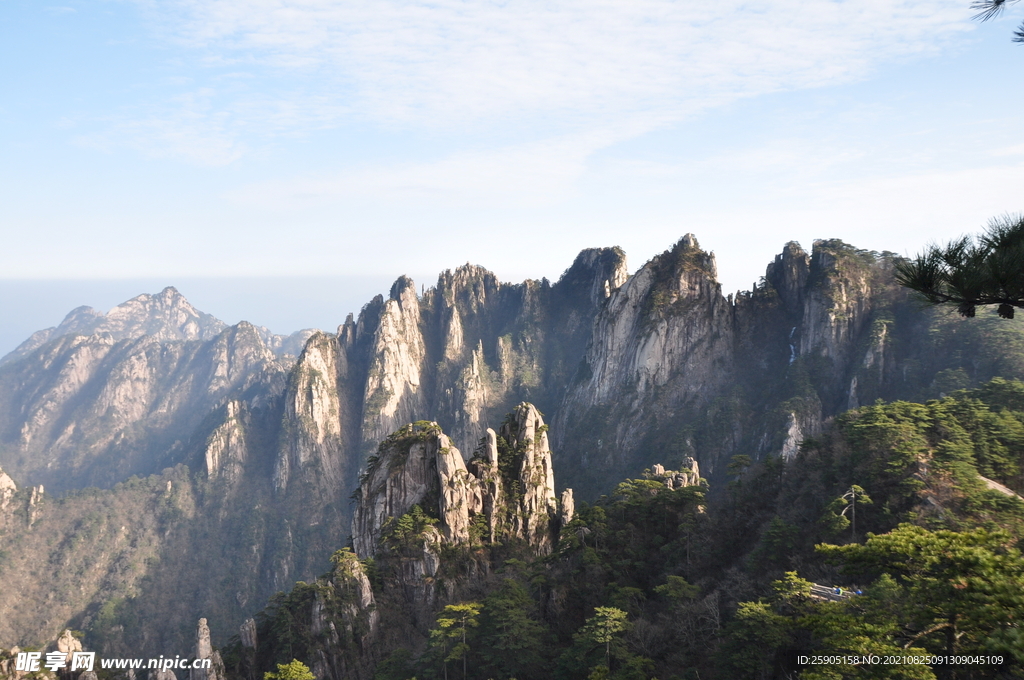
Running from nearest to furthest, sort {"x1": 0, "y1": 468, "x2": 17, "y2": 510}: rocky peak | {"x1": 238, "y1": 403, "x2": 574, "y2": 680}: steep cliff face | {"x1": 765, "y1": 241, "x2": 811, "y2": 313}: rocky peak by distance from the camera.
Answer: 1. {"x1": 238, "y1": 403, "x2": 574, "y2": 680}: steep cliff face
2. {"x1": 765, "y1": 241, "x2": 811, "y2": 313}: rocky peak
3. {"x1": 0, "y1": 468, "x2": 17, "y2": 510}: rocky peak

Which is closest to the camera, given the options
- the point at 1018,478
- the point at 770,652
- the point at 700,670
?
the point at 770,652

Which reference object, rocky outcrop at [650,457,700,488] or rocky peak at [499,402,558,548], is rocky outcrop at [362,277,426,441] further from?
rocky outcrop at [650,457,700,488]

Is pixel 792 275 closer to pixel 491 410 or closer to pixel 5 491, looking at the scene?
pixel 491 410

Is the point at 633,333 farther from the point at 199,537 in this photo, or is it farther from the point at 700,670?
the point at 199,537

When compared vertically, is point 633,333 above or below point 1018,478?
above

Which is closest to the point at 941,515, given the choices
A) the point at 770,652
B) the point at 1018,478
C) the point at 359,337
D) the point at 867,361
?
the point at 1018,478

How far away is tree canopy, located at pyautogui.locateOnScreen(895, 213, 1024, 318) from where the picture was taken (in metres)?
10.2

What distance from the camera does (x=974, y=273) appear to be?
10.5 m

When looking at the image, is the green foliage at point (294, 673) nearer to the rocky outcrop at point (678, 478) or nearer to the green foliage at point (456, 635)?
the green foliage at point (456, 635)

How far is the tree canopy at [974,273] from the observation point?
33.6 feet

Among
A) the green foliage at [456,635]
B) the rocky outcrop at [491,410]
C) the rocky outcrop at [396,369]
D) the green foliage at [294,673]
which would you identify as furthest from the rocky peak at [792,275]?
the green foliage at [294,673]

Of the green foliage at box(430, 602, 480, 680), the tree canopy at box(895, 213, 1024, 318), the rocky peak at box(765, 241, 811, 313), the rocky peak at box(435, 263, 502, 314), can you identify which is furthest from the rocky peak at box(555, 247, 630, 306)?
the tree canopy at box(895, 213, 1024, 318)

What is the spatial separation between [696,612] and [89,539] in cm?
15516

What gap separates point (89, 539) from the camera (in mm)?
137000
